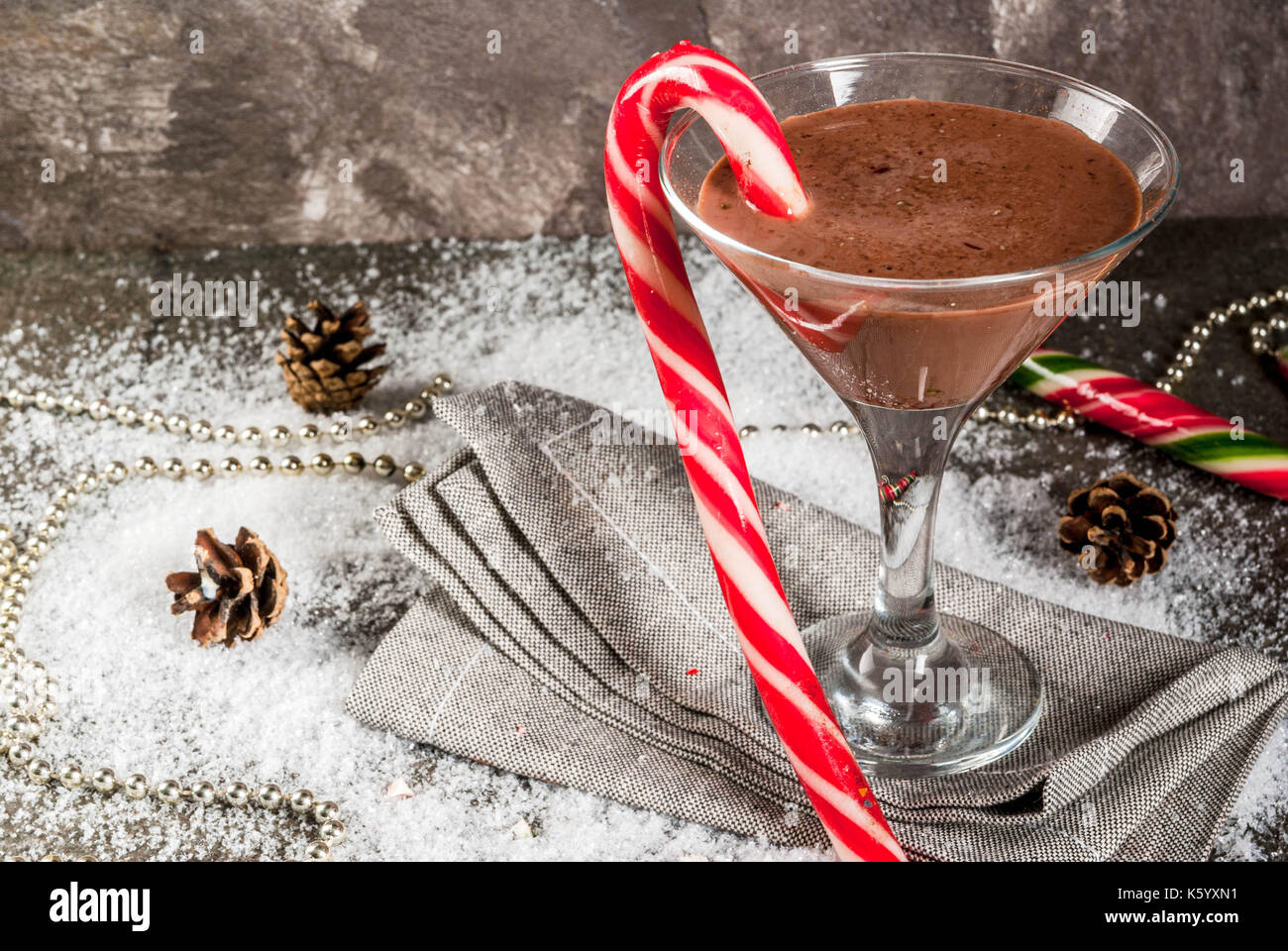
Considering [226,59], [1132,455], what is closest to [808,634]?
[1132,455]

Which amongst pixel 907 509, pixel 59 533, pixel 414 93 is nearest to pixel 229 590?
pixel 59 533

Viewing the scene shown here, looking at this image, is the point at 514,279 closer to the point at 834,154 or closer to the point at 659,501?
the point at 659,501

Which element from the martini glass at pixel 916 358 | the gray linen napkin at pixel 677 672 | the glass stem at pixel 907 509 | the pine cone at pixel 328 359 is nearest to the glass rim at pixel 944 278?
the martini glass at pixel 916 358

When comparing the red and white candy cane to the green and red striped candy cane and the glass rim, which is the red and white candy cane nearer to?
the glass rim

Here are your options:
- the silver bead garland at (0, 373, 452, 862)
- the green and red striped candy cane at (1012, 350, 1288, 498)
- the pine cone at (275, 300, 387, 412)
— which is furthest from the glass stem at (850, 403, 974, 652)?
the pine cone at (275, 300, 387, 412)

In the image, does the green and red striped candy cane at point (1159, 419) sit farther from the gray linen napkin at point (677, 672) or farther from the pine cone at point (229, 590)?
the pine cone at point (229, 590)
